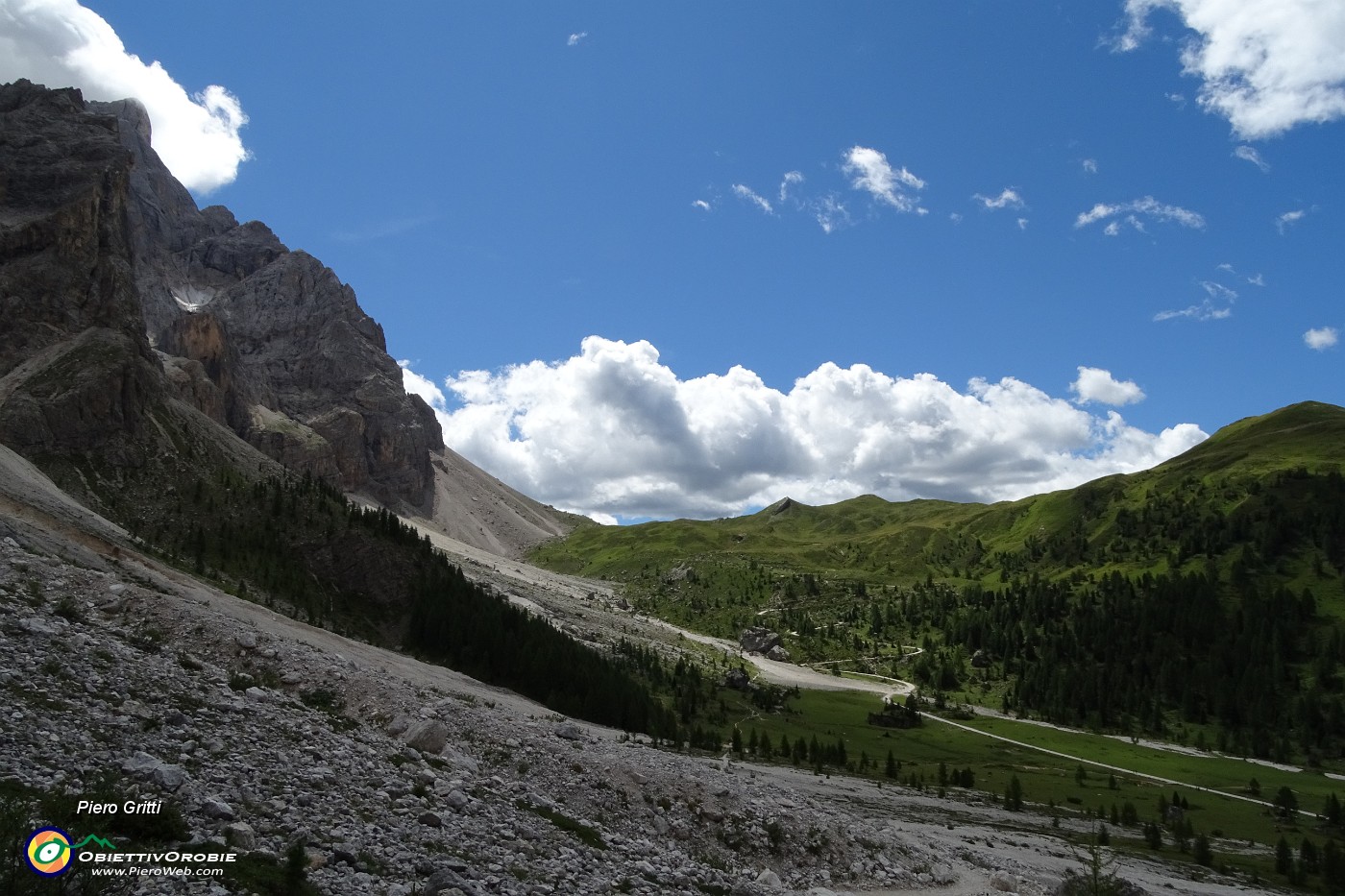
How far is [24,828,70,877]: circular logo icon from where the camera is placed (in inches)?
530

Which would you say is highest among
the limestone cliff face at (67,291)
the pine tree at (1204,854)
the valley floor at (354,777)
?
the limestone cliff face at (67,291)

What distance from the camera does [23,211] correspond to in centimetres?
14500

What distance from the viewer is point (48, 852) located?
1384cm

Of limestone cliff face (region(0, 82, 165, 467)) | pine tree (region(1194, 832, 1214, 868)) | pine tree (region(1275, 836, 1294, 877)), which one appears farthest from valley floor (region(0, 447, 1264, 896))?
limestone cliff face (region(0, 82, 165, 467))

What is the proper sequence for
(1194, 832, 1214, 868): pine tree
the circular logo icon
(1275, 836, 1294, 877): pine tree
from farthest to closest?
(1194, 832, 1214, 868): pine tree
(1275, 836, 1294, 877): pine tree
the circular logo icon

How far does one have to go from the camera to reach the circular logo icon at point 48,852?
13453 mm

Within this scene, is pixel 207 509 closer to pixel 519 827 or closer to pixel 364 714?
pixel 364 714

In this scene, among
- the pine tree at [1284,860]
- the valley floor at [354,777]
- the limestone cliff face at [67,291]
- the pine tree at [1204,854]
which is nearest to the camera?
the valley floor at [354,777]

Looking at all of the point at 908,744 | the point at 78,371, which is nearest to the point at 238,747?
the point at 908,744
